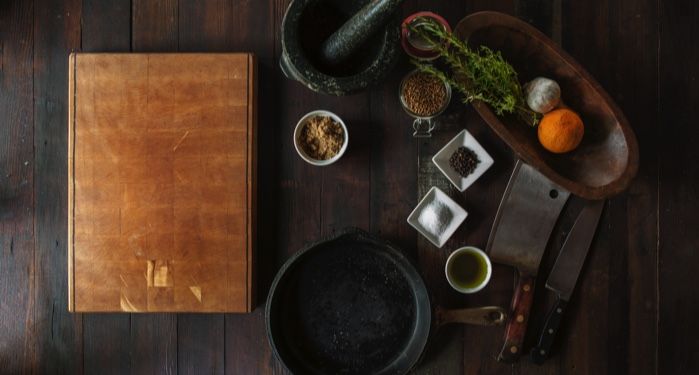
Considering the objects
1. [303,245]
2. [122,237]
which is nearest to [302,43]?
[303,245]

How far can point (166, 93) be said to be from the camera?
1104mm

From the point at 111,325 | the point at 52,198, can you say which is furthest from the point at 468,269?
the point at 52,198

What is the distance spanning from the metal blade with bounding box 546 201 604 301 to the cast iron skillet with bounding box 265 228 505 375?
1.16 feet

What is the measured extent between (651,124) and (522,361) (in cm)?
69

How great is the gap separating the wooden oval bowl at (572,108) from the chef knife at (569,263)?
0.39 feet

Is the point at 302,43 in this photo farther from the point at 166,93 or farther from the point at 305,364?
the point at 305,364

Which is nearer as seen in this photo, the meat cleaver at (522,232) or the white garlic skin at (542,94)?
the white garlic skin at (542,94)

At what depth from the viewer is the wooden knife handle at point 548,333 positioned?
1.14 m

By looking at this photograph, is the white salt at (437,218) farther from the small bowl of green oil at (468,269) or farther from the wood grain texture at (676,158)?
the wood grain texture at (676,158)

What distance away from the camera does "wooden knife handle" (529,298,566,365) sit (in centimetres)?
114

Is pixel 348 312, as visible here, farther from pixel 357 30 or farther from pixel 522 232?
pixel 357 30

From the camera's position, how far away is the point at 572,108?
3.58 ft

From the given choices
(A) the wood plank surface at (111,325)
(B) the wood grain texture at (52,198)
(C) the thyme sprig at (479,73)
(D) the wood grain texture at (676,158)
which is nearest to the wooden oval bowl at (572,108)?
(C) the thyme sprig at (479,73)

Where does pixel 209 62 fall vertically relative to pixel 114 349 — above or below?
above
